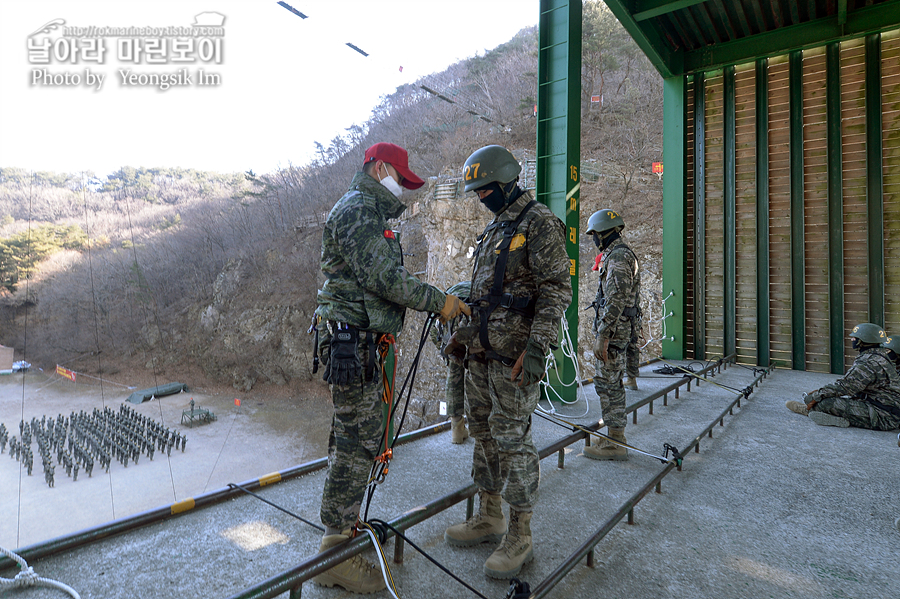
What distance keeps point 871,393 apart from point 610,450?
328 cm

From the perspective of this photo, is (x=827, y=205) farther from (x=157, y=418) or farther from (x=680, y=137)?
→ (x=157, y=418)

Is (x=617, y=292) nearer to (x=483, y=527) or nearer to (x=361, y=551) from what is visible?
(x=483, y=527)

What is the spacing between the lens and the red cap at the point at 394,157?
79.5 inches

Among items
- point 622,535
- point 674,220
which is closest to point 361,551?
point 622,535

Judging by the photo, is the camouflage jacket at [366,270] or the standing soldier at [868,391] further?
the standing soldier at [868,391]

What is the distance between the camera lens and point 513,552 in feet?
6.79

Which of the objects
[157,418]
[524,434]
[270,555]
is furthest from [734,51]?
[157,418]

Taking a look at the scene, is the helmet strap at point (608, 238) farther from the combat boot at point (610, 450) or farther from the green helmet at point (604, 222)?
the combat boot at point (610, 450)

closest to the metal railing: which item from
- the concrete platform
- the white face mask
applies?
the concrete platform

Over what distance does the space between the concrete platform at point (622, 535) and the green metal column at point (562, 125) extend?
2091 millimetres

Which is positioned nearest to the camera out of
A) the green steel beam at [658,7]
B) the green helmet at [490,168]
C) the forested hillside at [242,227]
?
the green helmet at [490,168]

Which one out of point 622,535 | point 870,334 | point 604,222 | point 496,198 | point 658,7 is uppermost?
point 658,7

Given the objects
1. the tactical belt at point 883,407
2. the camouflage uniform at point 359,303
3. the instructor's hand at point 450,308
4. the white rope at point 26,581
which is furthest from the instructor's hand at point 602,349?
the white rope at point 26,581

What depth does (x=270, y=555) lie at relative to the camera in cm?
221
